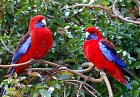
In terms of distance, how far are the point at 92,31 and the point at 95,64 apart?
0.22 metres

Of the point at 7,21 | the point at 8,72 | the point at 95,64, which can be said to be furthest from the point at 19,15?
the point at 95,64

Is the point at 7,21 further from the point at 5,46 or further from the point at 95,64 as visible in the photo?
the point at 95,64

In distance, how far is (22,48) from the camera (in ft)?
8.77

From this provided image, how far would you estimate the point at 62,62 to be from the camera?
8.65ft

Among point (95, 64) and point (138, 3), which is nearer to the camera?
point (95, 64)

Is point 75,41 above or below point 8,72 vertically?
above

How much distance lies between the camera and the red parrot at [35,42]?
2.63 m

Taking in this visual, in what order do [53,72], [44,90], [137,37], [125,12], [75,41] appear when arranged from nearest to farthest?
[44,90]
[53,72]
[75,41]
[137,37]
[125,12]

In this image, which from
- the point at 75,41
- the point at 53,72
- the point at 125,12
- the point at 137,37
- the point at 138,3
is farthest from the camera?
the point at 125,12

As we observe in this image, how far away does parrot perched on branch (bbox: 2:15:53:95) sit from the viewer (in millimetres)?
2631

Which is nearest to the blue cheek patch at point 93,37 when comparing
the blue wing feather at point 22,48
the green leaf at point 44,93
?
the blue wing feather at point 22,48

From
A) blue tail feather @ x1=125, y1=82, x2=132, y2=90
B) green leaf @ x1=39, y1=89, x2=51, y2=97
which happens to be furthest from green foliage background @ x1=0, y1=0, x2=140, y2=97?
green leaf @ x1=39, y1=89, x2=51, y2=97

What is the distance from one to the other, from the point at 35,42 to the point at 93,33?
1.27 ft

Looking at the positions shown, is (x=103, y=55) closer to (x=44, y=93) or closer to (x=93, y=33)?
(x=93, y=33)
